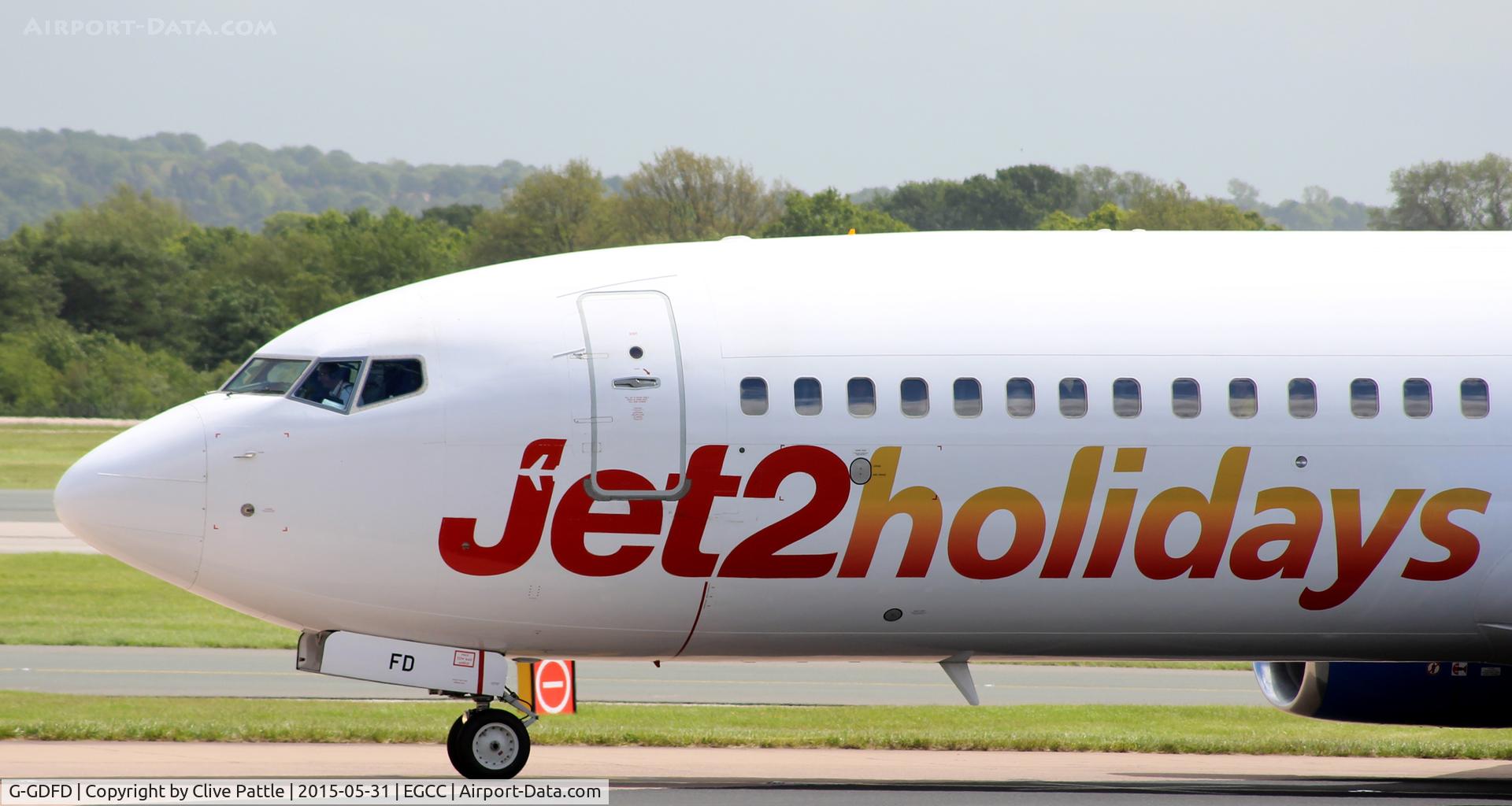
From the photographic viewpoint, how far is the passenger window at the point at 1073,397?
563 inches

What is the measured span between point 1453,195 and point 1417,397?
10055 centimetres

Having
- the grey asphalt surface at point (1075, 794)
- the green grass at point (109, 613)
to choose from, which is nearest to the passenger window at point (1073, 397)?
the grey asphalt surface at point (1075, 794)

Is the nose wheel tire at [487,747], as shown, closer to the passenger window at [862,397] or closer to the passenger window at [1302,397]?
the passenger window at [862,397]

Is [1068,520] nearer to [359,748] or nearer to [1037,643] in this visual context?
[1037,643]

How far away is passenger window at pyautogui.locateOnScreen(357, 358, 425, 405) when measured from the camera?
45.6 feet

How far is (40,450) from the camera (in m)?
68.5

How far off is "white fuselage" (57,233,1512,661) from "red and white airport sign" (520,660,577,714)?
50cm

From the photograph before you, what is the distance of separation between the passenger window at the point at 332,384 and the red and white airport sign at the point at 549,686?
2792 millimetres

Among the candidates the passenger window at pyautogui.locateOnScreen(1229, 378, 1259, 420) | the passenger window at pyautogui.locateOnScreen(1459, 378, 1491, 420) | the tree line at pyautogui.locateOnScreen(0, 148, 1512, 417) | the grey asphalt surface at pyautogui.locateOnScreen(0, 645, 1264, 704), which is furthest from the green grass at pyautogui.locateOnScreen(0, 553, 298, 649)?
the tree line at pyautogui.locateOnScreen(0, 148, 1512, 417)

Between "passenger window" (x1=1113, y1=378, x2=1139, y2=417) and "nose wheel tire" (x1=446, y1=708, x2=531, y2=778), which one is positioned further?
"passenger window" (x1=1113, y1=378, x2=1139, y2=417)

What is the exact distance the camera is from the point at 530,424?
1380cm

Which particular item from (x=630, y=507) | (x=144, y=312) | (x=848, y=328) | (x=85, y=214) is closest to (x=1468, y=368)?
(x=848, y=328)

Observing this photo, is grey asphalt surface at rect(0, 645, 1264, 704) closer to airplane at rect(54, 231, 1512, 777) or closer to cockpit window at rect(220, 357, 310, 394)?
airplane at rect(54, 231, 1512, 777)

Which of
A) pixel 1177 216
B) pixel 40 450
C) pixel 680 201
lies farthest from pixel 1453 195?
pixel 40 450
